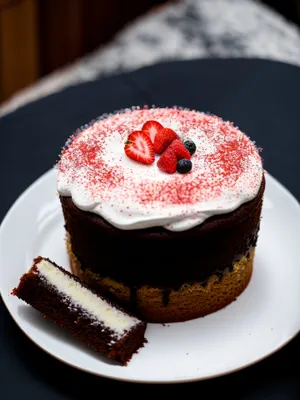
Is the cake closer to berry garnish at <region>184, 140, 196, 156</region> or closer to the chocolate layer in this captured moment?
the chocolate layer

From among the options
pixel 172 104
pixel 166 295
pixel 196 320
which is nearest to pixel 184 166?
pixel 166 295

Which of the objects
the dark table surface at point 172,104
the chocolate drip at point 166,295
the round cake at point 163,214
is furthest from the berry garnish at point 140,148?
the dark table surface at point 172,104

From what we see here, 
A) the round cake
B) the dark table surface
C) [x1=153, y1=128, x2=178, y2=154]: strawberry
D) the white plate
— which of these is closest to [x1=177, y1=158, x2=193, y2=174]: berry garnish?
the round cake

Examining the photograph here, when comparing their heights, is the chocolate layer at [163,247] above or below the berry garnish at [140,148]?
below

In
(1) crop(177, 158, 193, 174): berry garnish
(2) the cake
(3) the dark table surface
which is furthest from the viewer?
(3) the dark table surface

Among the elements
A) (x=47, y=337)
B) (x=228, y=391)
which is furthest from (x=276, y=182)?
(x=47, y=337)

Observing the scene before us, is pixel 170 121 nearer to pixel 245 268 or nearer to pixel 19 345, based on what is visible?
pixel 245 268

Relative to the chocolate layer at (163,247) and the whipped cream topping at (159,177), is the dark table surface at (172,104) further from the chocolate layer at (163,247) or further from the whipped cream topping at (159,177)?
the whipped cream topping at (159,177)
